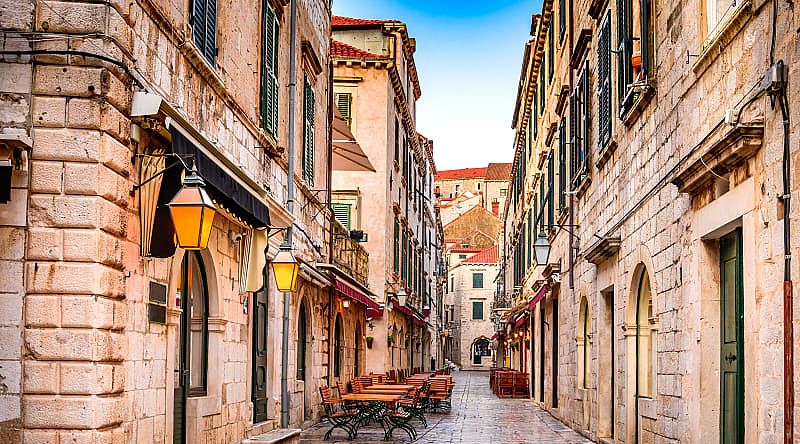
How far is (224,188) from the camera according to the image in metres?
9.68

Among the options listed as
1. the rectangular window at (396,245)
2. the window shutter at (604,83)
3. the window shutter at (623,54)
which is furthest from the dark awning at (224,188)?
the rectangular window at (396,245)

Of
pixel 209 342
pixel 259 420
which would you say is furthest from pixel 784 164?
pixel 259 420

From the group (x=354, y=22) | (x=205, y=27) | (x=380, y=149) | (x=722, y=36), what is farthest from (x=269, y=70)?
(x=354, y=22)

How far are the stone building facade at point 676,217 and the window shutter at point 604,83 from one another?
0.13 feet

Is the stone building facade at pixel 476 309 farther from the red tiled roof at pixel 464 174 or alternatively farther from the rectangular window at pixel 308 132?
the rectangular window at pixel 308 132

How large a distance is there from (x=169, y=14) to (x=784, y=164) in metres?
5.38

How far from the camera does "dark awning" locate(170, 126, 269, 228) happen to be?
27.7ft

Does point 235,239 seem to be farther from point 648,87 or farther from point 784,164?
point 784,164

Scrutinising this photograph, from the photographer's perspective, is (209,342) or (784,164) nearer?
(784,164)

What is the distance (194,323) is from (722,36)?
6.01m

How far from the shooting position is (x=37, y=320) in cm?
716

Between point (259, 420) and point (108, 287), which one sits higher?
point (108, 287)

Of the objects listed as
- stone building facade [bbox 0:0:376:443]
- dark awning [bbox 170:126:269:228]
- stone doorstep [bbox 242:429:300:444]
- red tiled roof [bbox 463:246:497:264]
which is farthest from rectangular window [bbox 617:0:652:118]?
red tiled roof [bbox 463:246:497:264]

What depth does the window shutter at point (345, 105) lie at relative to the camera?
29.5m
